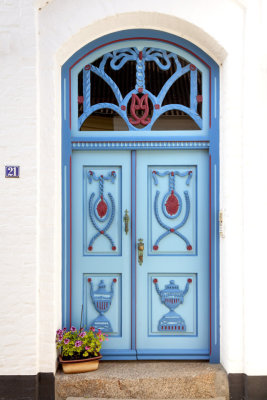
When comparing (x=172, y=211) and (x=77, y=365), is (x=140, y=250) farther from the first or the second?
(x=77, y=365)

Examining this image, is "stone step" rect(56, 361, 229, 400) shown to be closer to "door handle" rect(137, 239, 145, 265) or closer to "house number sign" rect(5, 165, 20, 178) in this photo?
"door handle" rect(137, 239, 145, 265)

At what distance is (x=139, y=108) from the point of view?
4.61m

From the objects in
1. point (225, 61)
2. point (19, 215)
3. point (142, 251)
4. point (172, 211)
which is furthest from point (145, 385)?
point (225, 61)

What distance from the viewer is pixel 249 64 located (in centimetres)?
424

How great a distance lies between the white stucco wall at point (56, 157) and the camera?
4.21 m

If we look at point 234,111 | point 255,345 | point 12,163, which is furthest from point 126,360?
point 234,111

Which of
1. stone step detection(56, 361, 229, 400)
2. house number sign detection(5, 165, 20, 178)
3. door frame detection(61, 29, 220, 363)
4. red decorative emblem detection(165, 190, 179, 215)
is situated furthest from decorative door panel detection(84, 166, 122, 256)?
stone step detection(56, 361, 229, 400)

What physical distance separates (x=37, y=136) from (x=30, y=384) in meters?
2.14

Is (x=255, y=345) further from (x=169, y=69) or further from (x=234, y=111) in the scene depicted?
(x=169, y=69)

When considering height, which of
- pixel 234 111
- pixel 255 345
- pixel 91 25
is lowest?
pixel 255 345

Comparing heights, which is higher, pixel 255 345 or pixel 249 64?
pixel 249 64

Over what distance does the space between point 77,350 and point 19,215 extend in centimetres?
131

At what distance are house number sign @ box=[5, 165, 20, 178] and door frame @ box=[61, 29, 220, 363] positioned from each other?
0.49 metres

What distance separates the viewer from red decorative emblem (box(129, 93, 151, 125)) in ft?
15.1
